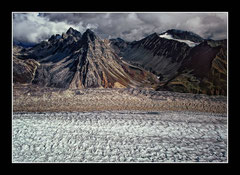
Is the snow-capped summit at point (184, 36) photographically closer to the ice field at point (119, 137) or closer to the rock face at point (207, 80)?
the rock face at point (207, 80)

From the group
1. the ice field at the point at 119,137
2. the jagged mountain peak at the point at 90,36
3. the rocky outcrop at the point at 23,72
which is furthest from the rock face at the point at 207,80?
the rocky outcrop at the point at 23,72

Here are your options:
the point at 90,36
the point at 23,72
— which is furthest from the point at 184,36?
the point at 23,72

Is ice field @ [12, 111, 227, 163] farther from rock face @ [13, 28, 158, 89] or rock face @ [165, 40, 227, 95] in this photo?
rock face @ [13, 28, 158, 89]

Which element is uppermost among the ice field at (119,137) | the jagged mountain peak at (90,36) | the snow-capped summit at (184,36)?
the snow-capped summit at (184,36)

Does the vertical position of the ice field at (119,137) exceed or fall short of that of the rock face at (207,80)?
it falls short

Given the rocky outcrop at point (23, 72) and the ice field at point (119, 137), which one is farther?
the rocky outcrop at point (23, 72)

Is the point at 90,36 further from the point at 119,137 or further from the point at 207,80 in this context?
the point at 119,137

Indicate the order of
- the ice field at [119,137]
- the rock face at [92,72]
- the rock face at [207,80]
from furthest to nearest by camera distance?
the rock face at [92,72], the rock face at [207,80], the ice field at [119,137]

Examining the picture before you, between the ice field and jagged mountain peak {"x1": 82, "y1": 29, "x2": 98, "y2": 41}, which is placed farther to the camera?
jagged mountain peak {"x1": 82, "y1": 29, "x2": 98, "y2": 41}

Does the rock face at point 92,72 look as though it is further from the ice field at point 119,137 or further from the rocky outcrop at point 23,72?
the ice field at point 119,137

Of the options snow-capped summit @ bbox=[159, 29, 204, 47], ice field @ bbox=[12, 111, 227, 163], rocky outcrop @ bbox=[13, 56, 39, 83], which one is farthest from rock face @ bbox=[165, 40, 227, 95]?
snow-capped summit @ bbox=[159, 29, 204, 47]

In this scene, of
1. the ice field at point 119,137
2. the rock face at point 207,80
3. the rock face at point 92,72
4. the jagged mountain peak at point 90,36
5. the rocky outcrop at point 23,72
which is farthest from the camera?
the jagged mountain peak at point 90,36

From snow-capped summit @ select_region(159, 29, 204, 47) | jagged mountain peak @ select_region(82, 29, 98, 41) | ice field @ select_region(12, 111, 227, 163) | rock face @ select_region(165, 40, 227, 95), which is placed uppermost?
snow-capped summit @ select_region(159, 29, 204, 47)
